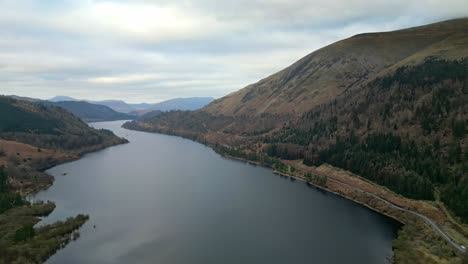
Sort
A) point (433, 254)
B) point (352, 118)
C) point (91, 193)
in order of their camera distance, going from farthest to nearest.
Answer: point (352, 118)
point (91, 193)
point (433, 254)

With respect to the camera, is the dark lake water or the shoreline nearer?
the dark lake water

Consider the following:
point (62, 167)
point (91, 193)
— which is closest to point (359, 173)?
point (91, 193)

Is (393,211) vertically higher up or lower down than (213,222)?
lower down

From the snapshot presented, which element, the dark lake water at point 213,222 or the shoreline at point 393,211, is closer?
the dark lake water at point 213,222

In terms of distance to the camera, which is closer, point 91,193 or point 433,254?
point 433,254

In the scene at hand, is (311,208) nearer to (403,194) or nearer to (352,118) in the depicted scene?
(403,194)

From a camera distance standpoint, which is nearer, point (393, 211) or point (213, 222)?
point (213, 222)

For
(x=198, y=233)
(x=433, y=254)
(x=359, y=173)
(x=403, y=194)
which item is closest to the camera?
(x=433, y=254)

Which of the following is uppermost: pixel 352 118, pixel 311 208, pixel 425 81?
pixel 425 81
